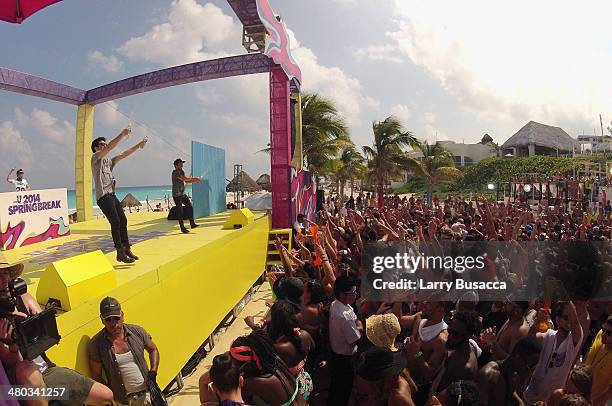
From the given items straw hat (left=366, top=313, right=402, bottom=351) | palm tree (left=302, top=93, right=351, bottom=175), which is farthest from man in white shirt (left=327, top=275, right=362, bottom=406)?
palm tree (left=302, top=93, right=351, bottom=175)

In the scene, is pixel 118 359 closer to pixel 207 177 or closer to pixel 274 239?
pixel 274 239

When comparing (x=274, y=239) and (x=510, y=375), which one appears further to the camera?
(x=274, y=239)

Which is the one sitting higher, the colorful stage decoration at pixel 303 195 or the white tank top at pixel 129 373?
the colorful stage decoration at pixel 303 195

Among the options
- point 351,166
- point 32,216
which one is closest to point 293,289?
point 32,216

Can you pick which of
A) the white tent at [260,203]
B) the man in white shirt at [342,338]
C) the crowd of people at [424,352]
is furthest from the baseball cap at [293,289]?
the white tent at [260,203]

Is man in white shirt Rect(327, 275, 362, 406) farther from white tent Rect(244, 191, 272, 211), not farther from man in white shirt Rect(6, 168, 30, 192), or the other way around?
white tent Rect(244, 191, 272, 211)

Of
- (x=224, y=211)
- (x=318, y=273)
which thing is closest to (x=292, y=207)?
(x=224, y=211)

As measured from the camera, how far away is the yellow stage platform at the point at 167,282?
3188mm

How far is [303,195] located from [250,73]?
157 inches

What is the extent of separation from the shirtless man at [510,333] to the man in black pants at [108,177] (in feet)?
13.7

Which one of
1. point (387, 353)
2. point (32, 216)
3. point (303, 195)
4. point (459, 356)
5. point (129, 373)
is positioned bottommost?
point (129, 373)

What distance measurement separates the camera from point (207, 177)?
12.3 meters

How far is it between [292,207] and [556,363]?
8.09 meters

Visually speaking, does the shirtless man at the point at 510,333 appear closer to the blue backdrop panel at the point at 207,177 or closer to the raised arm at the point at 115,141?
the raised arm at the point at 115,141
